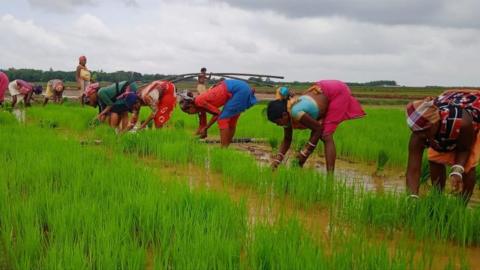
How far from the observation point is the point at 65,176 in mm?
3824

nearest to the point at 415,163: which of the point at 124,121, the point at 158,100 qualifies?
the point at 158,100

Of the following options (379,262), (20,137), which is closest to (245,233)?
(379,262)

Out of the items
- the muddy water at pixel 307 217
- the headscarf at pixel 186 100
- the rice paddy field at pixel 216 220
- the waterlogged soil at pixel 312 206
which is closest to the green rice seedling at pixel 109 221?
the rice paddy field at pixel 216 220

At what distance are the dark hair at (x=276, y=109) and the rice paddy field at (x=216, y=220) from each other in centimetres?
51

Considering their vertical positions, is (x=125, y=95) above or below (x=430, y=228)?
above

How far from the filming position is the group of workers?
119 inches

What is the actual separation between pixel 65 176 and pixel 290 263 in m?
2.45

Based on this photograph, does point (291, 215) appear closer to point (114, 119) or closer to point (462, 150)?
point (462, 150)

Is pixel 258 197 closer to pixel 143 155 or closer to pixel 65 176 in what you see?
pixel 65 176

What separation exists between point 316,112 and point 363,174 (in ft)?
3.65

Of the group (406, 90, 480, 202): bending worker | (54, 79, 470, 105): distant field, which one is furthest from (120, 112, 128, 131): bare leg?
(54, 79, 470, 105): distant field

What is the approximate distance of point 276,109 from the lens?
4277 millimetres

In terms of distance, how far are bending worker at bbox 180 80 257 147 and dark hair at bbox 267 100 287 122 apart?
1.68m

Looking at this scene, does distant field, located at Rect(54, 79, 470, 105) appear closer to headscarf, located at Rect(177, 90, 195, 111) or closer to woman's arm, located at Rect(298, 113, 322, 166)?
headscarf, located at Rect(177, 90, 195, 111)
